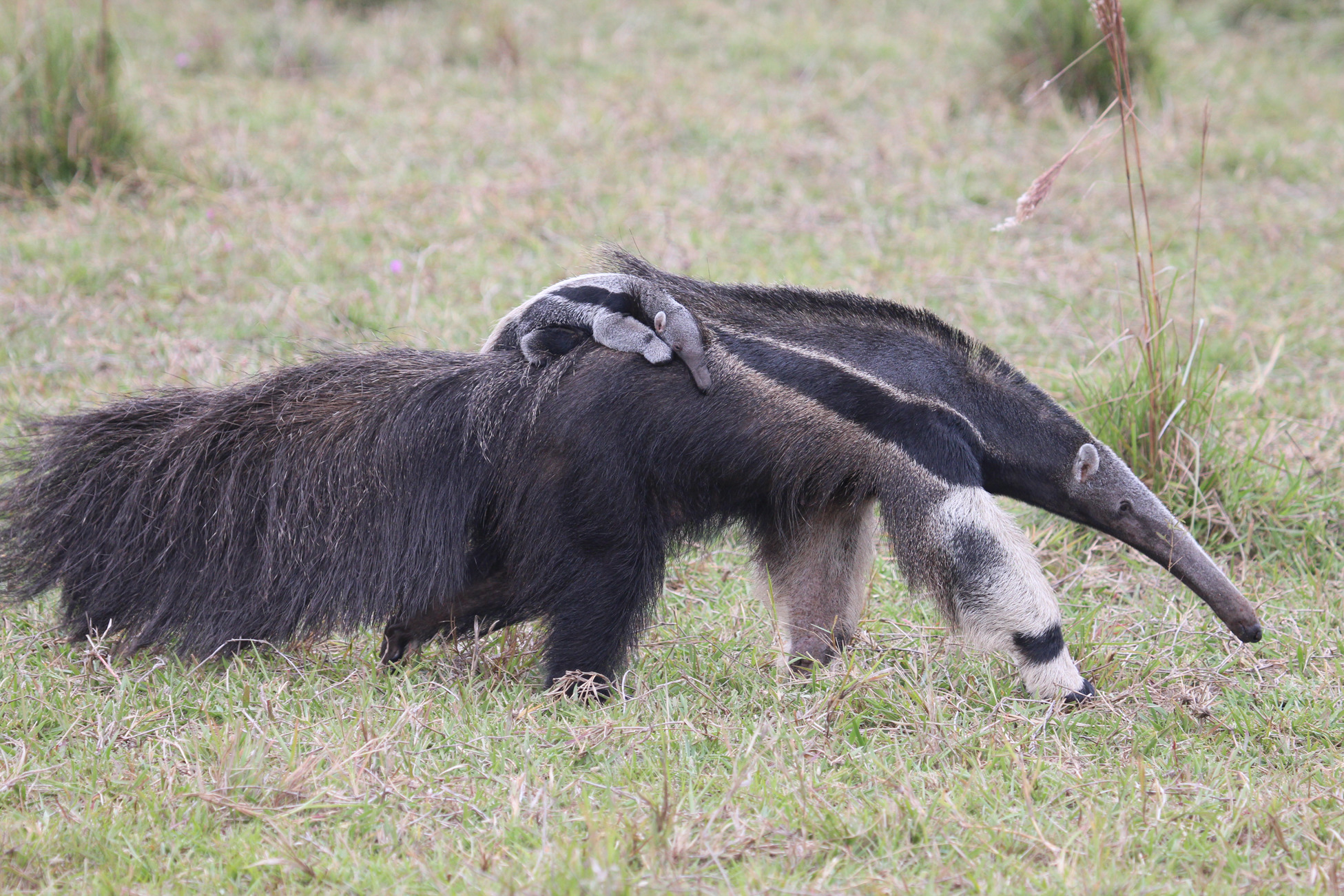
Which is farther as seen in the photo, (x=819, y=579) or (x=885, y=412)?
(x=819, y=579)

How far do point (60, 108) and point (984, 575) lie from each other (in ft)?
21.3

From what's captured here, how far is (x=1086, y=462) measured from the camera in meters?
4.13

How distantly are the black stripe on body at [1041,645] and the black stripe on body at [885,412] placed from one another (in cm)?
48

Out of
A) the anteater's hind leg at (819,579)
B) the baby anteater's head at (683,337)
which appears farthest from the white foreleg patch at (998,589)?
the baby anteater's head at (683,337)

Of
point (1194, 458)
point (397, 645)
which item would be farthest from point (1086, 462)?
point (397, 645)

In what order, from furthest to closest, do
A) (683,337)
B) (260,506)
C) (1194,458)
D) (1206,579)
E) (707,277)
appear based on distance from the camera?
1. (707,277)
2. (1194,458)
3. (1206,579)
4. (260,506)
5. (683,337)

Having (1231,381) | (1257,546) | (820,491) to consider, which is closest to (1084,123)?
(1231,381)

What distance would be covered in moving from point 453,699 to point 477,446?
0.75 meters

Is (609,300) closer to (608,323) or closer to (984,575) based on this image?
(608,323)

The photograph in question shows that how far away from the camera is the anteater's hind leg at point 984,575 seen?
3.82 metres

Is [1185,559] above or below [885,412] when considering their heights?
below

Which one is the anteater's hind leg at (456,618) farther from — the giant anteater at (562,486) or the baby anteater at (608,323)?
the baby anteater at (608,323)

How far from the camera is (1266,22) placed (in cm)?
1238

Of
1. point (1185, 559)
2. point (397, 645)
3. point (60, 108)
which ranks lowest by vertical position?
point (397, 645)
